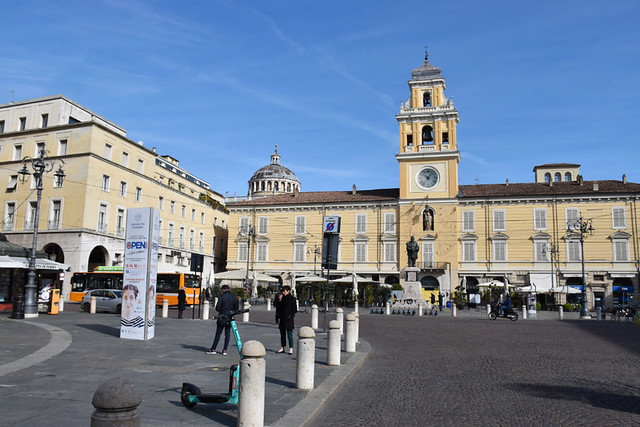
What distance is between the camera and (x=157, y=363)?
31.3 ft

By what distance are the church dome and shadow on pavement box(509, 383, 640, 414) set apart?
8243 centimetres

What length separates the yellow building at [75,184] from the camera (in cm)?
3875

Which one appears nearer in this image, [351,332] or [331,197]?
[351,332]

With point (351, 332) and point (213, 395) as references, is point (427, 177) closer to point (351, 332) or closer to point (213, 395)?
point (351, 332)

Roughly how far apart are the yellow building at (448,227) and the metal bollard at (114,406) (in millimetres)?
41423

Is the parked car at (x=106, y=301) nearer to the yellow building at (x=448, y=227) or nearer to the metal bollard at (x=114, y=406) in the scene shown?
the yellow building at (x=448, y=227)

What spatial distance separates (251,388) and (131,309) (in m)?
9.40

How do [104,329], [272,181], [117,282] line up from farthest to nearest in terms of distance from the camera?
[272,181]
[117,282]
[104,329]

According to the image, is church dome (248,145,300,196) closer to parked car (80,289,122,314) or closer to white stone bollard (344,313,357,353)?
parked car (80,289,122,314)

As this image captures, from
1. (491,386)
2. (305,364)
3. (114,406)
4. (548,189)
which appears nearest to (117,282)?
(305,364)

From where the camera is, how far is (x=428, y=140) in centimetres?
5075

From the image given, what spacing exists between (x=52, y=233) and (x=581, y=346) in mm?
37315

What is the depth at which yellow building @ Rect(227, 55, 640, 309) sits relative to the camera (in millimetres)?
44750

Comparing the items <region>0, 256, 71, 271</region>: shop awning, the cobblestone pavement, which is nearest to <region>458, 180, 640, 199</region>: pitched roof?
the cobblestone pavement
